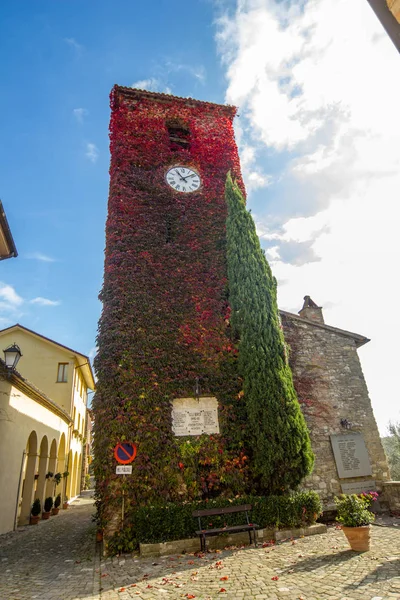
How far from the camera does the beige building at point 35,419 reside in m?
10.2

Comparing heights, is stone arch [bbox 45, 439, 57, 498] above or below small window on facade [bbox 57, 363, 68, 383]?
below

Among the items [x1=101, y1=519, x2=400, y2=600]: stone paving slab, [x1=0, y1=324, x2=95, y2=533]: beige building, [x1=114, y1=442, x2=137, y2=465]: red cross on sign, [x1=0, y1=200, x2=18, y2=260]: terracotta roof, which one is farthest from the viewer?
[x1=0, y1=324, x2=95, y2=533]: beige building

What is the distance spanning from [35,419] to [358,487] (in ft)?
35.9

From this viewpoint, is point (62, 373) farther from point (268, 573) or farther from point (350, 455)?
point (268, 573)

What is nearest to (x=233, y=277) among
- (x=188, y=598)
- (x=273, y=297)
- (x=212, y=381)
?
(x=273, y=297)

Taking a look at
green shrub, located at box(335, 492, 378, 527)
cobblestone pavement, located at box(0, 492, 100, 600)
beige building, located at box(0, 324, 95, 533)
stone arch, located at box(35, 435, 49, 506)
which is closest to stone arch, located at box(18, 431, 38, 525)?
beige building, located at box(0, 324, 95, 533)

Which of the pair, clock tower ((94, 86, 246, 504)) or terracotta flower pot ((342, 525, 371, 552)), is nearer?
terracotta flower pot ((342, 525, 371, 552))

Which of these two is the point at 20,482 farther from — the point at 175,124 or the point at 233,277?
the point at 175,124

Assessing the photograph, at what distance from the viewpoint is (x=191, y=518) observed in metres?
7.45

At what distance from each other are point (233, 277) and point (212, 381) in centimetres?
326

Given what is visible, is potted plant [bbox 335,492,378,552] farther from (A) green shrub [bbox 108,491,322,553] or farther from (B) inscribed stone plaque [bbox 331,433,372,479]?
(B) inscribed stone plaque [bbox 331,433,372,479]

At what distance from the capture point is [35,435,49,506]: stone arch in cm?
1377

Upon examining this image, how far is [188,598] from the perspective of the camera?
4.43 m

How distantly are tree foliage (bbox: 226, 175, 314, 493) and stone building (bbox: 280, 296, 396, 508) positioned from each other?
247cm
